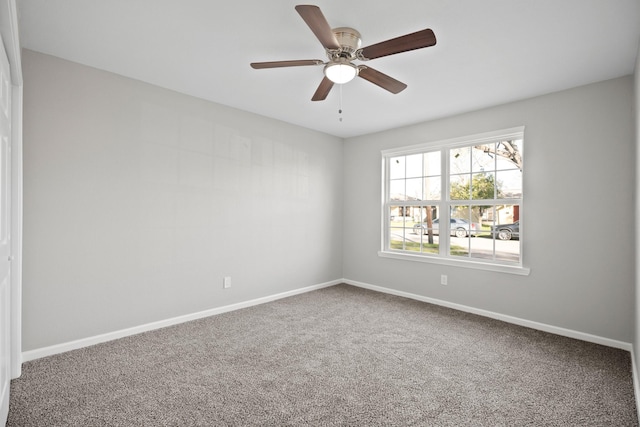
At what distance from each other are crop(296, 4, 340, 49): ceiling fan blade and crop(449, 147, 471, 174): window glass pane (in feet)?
8.78

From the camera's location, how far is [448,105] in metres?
3.71

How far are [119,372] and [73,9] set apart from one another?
250 cm

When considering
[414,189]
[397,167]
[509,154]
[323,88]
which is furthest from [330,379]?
[397,167]

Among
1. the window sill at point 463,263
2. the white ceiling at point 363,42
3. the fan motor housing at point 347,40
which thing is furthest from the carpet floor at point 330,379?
the white ceiling at point 363,42

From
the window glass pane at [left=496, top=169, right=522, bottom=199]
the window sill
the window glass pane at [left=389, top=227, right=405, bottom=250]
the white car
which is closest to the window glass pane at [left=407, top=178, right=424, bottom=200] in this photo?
the white car

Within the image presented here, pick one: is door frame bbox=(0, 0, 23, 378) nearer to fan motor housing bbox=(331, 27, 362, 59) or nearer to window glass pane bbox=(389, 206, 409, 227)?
fan motor housing bbox=(331, 27, 362, 59)

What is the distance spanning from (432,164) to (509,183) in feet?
3.31

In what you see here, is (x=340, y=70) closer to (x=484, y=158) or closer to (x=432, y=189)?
(x=484, y=158)

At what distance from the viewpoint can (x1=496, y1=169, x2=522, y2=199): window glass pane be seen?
3661 mm

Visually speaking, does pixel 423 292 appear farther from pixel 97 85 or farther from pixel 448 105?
pixel 97 85

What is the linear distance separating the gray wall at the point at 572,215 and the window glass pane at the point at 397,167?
0.85m

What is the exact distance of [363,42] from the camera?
240 cm

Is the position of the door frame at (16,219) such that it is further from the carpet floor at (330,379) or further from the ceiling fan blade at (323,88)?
the ceiling fan blade at (323,88)

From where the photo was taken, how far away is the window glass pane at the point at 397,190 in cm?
477
